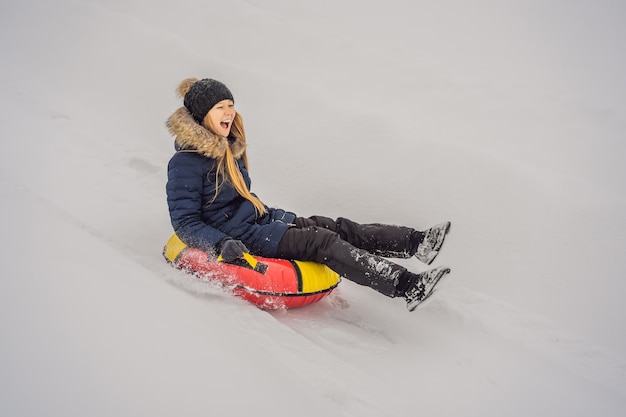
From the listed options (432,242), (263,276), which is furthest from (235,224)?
(432,242)

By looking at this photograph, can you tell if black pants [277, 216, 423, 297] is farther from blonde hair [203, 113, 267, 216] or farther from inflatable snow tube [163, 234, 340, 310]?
blonde hair [203, 113, 267, 216]

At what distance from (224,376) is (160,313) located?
0.35m

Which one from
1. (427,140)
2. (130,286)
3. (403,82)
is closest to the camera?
(130,286)

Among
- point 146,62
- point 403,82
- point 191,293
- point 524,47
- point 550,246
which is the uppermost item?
point 524,47

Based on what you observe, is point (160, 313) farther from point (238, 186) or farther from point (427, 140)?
point (427, 140)

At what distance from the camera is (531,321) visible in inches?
95.2

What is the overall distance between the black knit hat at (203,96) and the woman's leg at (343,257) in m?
0.78

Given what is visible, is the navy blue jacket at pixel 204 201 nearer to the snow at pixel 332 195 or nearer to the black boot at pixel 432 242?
the snow at pixel 332 195

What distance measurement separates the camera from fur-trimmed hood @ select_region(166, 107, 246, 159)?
7.44ft

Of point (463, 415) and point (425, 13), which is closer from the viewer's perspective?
point (463, 415)

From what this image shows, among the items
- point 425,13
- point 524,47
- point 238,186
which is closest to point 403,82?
point 524,47

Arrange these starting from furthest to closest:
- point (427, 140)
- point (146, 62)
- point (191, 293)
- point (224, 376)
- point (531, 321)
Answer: point (146, 62)
point (427, 140)
point (531, 321)
point (191, 293)
point (224, 376)

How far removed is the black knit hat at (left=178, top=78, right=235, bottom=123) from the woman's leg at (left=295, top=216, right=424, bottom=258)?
0.81 m

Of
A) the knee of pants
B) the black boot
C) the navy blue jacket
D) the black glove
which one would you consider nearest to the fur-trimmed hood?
the navy blue jacket
